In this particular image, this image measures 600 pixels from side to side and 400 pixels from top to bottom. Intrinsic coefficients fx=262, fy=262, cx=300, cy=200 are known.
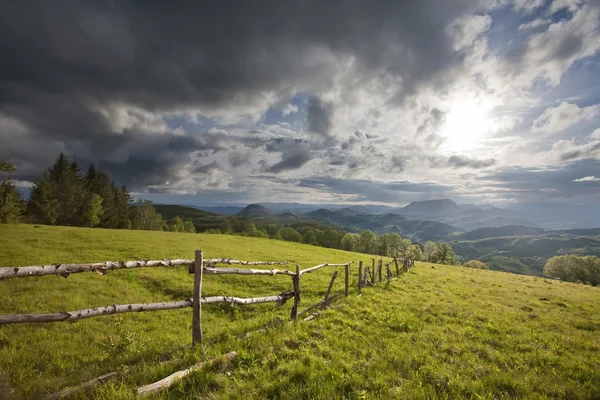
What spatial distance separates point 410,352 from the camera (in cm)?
821

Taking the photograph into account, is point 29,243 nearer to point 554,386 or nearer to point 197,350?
point 197,350

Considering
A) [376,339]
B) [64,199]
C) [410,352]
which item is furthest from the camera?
[64,199]

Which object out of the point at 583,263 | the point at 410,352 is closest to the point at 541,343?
the point at 410,352

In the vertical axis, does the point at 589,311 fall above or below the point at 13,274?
below

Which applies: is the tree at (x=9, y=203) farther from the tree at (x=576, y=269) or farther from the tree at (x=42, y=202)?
the tree at (x=576, y=269)

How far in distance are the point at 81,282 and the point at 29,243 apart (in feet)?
58.2

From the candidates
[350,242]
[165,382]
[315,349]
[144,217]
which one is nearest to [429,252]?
[350,242]

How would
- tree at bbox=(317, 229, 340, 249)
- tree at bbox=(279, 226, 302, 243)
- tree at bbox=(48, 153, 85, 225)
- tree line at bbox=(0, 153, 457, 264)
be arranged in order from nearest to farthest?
tree line at bbox=(0, 153, 457, 264)
tree at bbox=(48, 153, 85, 225)
tree at bbox=(317, 229, 340, 249)
tree at bbox=(279, 226, 302, 243)

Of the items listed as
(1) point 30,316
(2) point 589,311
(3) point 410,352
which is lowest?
(2) point 589,311

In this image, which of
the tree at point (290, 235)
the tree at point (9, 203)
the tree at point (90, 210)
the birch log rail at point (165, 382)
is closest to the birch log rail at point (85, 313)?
the birch log rail at point (165, 382)

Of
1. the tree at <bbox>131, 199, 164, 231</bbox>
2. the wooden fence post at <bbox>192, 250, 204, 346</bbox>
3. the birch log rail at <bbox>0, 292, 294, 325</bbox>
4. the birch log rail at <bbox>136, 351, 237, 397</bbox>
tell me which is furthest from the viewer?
→ the tree at <bbox>131, 199, 164, 231</bbox>

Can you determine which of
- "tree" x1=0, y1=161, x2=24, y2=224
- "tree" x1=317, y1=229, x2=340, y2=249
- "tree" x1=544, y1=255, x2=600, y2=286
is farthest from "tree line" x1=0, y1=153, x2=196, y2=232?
"tree" x1=544, y1=255, x2=600, y2=286

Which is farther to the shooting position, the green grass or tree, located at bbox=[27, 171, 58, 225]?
tree, located at bbox=[27, 171, 58, 225]

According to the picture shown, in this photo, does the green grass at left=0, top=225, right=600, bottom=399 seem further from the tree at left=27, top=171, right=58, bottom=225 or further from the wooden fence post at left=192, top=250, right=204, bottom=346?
the tree at left=27, top=171, right=58, bottom=225
